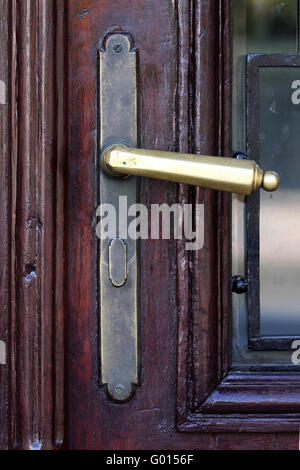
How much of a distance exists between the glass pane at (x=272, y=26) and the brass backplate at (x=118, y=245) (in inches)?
5.0

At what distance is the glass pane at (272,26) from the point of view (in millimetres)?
496

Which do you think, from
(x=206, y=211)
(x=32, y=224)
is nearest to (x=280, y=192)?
(x=206, y=211)

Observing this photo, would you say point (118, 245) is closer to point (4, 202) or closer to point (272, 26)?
point (4, 202)

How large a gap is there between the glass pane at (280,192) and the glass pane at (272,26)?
24mm

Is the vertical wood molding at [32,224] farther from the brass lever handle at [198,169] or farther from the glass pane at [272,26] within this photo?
the glass pane at [272,26]

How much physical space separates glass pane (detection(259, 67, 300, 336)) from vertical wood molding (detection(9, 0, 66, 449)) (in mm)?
210

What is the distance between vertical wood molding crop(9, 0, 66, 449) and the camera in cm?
45

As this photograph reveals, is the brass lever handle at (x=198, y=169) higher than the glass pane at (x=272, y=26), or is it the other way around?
the glass pane at (x=272, y=26)

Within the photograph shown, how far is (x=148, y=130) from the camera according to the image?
482 mm

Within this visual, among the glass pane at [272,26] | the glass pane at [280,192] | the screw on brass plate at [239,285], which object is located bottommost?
the screw on brass plate at [239,285]

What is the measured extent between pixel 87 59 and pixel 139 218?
0.16 m

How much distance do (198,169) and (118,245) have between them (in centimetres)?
11

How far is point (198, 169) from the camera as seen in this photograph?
424mm

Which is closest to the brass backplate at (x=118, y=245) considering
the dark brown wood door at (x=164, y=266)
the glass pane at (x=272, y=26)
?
the dark brown wood door at (x=164, y=266)
